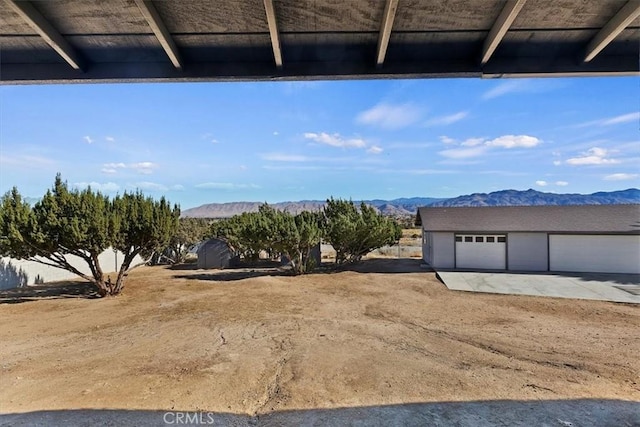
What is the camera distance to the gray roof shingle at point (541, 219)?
16.6 meters

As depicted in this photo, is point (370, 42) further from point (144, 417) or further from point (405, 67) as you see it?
point (144, 417)

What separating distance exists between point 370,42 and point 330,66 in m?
0.35

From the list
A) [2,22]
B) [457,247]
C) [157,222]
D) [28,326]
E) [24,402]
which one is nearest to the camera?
[2,22]

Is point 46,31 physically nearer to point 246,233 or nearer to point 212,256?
point 246,233

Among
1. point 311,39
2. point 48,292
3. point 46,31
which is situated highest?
point 311,39

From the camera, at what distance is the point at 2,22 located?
2.20 metres

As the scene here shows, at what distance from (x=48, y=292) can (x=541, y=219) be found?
23890 mm

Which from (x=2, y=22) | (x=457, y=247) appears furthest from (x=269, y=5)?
(x=457, y=247)

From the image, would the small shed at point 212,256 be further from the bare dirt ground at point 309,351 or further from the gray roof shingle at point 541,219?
the gray roof shingle at point 541,219

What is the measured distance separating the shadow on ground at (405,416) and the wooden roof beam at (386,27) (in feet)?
13.5

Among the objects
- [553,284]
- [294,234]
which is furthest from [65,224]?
[553,284]

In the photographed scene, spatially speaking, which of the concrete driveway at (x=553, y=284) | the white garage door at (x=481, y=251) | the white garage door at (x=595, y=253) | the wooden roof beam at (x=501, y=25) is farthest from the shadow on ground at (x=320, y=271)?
the wooden roof beam at (x=501, y=25)

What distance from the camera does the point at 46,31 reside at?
2.18 metres

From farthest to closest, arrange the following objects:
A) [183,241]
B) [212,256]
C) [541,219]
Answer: [183,241] < [212,256] < [541,219]
